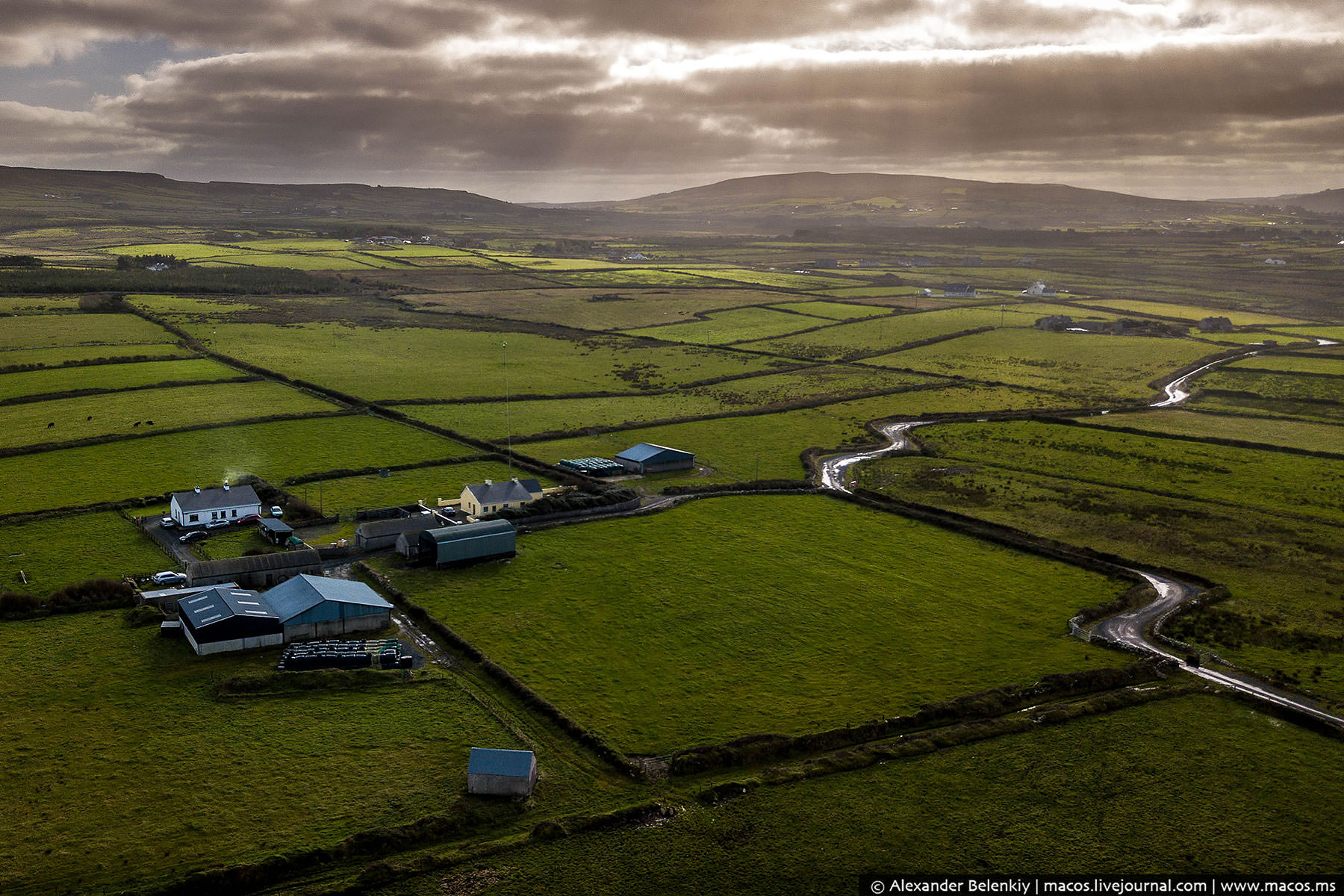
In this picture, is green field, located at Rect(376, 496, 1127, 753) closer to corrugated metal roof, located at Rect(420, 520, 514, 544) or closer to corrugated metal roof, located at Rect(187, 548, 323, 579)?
corrugated metal roof, located at Rect(420, 520, 514, 544)

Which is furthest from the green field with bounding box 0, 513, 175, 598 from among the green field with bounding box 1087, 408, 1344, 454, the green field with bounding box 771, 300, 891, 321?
the green field with bounding box 771, 300, 891, 321

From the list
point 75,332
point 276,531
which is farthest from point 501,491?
point 75,332

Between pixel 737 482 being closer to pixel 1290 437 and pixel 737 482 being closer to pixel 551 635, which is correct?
pixel 551 635

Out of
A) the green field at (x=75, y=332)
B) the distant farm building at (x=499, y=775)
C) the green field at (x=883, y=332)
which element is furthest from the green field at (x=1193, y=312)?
the distant farm building at (x=499, y=775)

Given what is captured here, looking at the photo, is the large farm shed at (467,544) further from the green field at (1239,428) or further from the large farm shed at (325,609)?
the green field at (1239,428)

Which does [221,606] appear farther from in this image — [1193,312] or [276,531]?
[1193,312]
